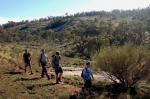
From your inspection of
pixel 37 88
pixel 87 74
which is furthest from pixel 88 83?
pixel 37 88

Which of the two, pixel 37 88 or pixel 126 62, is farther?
pixel 126 62

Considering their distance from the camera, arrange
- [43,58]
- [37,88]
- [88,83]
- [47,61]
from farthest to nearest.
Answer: [47,61]
[43,58]
[37,88]
[88,83]

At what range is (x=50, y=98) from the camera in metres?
15.9

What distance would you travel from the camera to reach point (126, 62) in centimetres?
1908

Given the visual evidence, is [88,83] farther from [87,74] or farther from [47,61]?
[47,61]

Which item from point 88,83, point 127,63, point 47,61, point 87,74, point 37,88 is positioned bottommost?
point 37,88

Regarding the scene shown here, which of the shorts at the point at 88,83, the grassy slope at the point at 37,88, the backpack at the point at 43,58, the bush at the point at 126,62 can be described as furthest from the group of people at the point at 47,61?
the bush at the point at 126,62

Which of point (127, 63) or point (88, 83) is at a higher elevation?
point (127, 63)

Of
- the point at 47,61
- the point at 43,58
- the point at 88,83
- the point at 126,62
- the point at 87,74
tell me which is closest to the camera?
the point at 87,74

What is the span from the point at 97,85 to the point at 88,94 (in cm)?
295

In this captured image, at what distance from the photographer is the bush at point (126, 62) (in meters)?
19.1

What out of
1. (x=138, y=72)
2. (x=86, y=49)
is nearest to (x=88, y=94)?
(x=138, y=72)

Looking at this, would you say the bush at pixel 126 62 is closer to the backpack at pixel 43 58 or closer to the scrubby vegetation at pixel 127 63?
the scrubby vegetation at pixel 127 63

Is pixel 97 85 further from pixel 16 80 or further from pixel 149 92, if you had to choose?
pixel 16 80
